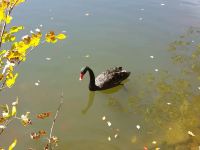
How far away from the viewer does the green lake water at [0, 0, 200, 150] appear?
5.93 m

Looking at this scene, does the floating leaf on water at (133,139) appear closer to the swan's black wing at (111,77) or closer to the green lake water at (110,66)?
the green lake water at (110,66)

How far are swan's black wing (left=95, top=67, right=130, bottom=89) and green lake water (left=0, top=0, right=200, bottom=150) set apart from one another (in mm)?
158

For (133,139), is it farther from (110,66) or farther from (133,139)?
(110,66)

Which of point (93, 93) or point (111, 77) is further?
point (111, 77)

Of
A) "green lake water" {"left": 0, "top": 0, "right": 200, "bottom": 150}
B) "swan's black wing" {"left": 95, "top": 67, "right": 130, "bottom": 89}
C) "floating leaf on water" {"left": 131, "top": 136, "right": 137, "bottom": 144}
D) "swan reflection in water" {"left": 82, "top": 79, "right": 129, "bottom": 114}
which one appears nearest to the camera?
"floating leaf on water" {"left": 131, "top": 136, "right": 137, "bottom": 144}

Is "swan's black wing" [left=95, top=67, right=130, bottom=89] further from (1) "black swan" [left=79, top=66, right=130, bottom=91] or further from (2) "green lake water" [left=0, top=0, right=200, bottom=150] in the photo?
(2) "green lake water" [left=0, top=0, right=200, bottom=150]

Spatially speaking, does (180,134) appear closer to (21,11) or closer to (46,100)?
(46,100)

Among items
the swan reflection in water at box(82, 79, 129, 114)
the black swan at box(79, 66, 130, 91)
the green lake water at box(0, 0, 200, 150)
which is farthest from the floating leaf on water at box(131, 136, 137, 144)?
the black swan at box(79, 66, 130, 91)

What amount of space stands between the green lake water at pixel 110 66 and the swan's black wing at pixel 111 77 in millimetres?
158

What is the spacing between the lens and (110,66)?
802 centimetres

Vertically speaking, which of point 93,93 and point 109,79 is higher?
point 109,79

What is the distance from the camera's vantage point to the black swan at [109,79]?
720cm

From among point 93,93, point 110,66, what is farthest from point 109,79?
point 110,66

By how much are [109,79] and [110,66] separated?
74 cm
